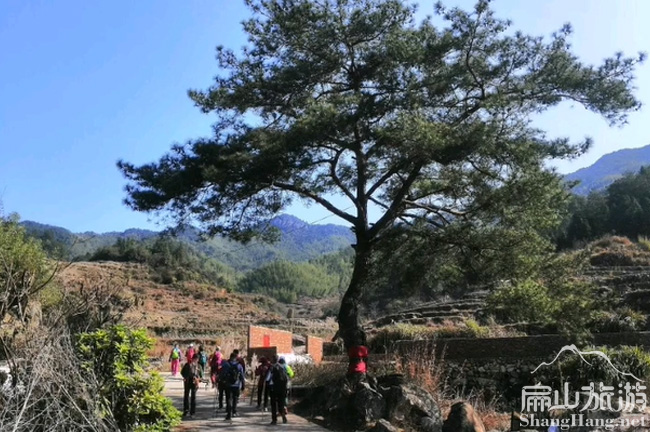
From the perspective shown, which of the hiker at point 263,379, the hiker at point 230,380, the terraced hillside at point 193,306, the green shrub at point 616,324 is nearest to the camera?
the hiker at point 230,380

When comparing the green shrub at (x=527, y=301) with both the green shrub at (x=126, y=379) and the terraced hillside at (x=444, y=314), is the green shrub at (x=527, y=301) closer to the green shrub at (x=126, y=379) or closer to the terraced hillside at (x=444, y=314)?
the green shrub at (x=126, y=379)

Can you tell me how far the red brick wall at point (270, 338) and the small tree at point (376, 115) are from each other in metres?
9.40

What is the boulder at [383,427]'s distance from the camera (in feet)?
37.5

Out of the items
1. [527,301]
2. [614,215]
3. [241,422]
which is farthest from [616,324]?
[614,215]

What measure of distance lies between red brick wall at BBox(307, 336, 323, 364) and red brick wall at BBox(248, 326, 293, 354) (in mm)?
1132

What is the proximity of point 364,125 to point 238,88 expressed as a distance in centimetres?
333

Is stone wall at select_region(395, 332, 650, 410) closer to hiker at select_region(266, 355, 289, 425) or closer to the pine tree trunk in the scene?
the pine tree trunk

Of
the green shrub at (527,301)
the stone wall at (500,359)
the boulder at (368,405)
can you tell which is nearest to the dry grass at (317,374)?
the stone wall at (500,359)

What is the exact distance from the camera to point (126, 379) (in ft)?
27.8

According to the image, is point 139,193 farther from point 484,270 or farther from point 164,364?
point 164,364

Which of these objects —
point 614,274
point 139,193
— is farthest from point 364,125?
point 614,274

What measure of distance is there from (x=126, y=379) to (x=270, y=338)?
59.5 feet

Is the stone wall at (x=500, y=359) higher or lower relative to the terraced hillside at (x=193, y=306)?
lower

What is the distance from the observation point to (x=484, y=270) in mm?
15188
